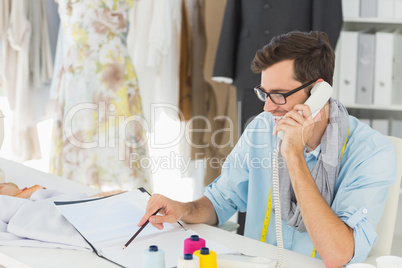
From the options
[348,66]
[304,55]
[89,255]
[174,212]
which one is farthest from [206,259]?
[348,66]

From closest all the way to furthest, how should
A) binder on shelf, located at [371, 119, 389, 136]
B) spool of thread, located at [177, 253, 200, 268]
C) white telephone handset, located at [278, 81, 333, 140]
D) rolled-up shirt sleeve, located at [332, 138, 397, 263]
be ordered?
spool of thread, located at [177, 253, 200, 268] < rolled-up shirt sleeve, located at [332, 138, 397, 263] < white telephone handset, located at [278, 81, 333, 140] < binder on shelf, located at [371, 119, 389, 136]

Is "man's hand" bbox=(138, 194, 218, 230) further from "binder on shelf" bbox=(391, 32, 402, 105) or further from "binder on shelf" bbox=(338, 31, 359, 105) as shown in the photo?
"binder on shelf" bbox=(391, 32, 402, 105)

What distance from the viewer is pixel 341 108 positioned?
4.95ft

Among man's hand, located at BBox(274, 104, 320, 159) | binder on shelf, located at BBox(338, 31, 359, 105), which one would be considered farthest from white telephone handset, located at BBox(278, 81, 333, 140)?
binder on shelf, located at BBox(338, 31, 359, 105)

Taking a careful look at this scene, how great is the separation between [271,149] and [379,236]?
1.35 feet

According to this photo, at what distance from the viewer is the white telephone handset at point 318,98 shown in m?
1.41

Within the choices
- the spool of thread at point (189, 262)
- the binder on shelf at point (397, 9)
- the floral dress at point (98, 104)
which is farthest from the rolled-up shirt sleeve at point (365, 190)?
the binder on shelf at point (397, 9)

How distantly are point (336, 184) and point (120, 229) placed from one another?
58 cm

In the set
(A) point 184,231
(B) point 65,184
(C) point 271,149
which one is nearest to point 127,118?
(B) point 65,184

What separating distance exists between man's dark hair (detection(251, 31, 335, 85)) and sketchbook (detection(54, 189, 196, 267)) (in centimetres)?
51

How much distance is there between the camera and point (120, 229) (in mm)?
1337

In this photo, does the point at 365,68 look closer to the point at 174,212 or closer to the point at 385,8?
the point at 385,8

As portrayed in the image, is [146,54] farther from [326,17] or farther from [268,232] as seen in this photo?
[268,232]

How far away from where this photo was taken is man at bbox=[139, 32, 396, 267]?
1.32m
